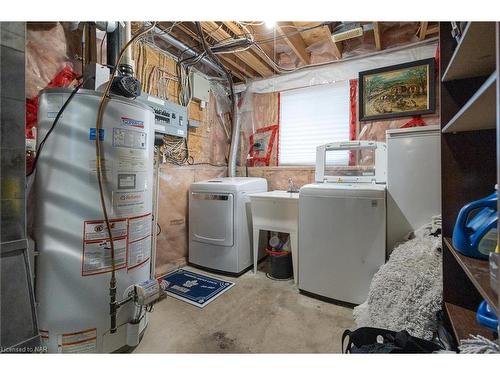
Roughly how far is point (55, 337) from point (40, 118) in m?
1.10

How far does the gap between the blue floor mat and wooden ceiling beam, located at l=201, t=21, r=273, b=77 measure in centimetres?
226

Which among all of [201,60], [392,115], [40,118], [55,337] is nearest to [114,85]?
[40,118]

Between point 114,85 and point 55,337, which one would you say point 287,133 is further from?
point 55,337

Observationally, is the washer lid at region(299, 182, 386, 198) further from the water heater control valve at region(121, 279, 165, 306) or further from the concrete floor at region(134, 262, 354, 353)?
the water heater control valve at region(121, 279, 165, 306)

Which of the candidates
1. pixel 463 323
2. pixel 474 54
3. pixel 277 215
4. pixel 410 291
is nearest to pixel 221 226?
pixel 277 215

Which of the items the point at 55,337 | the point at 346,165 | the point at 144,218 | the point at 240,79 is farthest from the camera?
the point at 240,79

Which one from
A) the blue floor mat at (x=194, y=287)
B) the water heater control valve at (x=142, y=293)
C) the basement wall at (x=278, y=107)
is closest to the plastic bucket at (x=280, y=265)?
the blue floor mat at (x=194, y=287)

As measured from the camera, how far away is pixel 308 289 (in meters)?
1.95

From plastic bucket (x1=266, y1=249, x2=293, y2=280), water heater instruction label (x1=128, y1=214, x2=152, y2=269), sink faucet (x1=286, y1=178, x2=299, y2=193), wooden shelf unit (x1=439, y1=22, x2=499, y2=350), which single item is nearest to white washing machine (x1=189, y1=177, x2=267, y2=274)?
plastic bucket (x1=266, y1=249, x2=293, y2=280)

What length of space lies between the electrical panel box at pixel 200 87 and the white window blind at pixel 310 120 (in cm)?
95

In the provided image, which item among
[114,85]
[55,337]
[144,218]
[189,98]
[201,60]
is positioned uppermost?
[201,60]

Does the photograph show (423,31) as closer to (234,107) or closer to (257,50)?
(257,50)

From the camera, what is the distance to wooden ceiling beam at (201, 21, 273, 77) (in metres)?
2.09

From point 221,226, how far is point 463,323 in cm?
182
